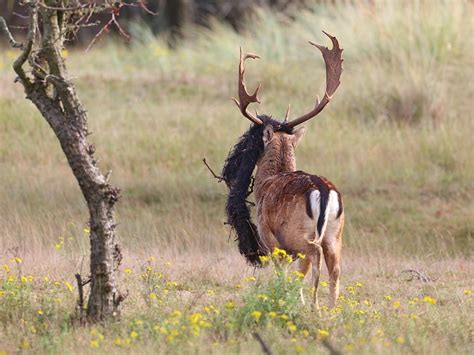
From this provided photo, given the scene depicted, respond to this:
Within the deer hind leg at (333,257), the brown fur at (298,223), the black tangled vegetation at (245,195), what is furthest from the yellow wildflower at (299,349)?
the black tangled vegetation at (245,195)

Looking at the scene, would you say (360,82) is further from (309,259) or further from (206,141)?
(309,259)

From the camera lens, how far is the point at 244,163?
843 centimetres

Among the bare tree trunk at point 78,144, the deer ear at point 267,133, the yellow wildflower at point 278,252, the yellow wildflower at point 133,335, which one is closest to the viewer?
the yellow wildflower at point 133,335

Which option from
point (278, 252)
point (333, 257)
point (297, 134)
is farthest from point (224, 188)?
point (278, 252)

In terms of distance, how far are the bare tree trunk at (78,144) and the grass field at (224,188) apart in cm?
27

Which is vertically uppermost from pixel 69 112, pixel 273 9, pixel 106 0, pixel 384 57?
pixel 273 9

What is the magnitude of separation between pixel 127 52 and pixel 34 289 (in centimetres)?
1264

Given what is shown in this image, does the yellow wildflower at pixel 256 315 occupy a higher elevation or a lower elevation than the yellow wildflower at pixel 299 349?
higher

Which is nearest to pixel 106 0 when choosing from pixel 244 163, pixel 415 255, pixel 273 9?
pixel 244 163

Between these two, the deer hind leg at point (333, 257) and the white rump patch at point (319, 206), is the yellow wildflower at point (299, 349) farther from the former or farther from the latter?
the deer hind leg at point (333, 257)

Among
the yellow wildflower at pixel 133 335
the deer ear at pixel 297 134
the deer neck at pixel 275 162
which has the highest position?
the deer ear at pixel 297 134

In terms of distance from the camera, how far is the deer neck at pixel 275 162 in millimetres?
8344

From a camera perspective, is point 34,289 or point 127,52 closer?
point 34,289

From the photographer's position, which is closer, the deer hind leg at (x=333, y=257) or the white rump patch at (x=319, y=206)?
the white rump patch at (x=319, y=206)
